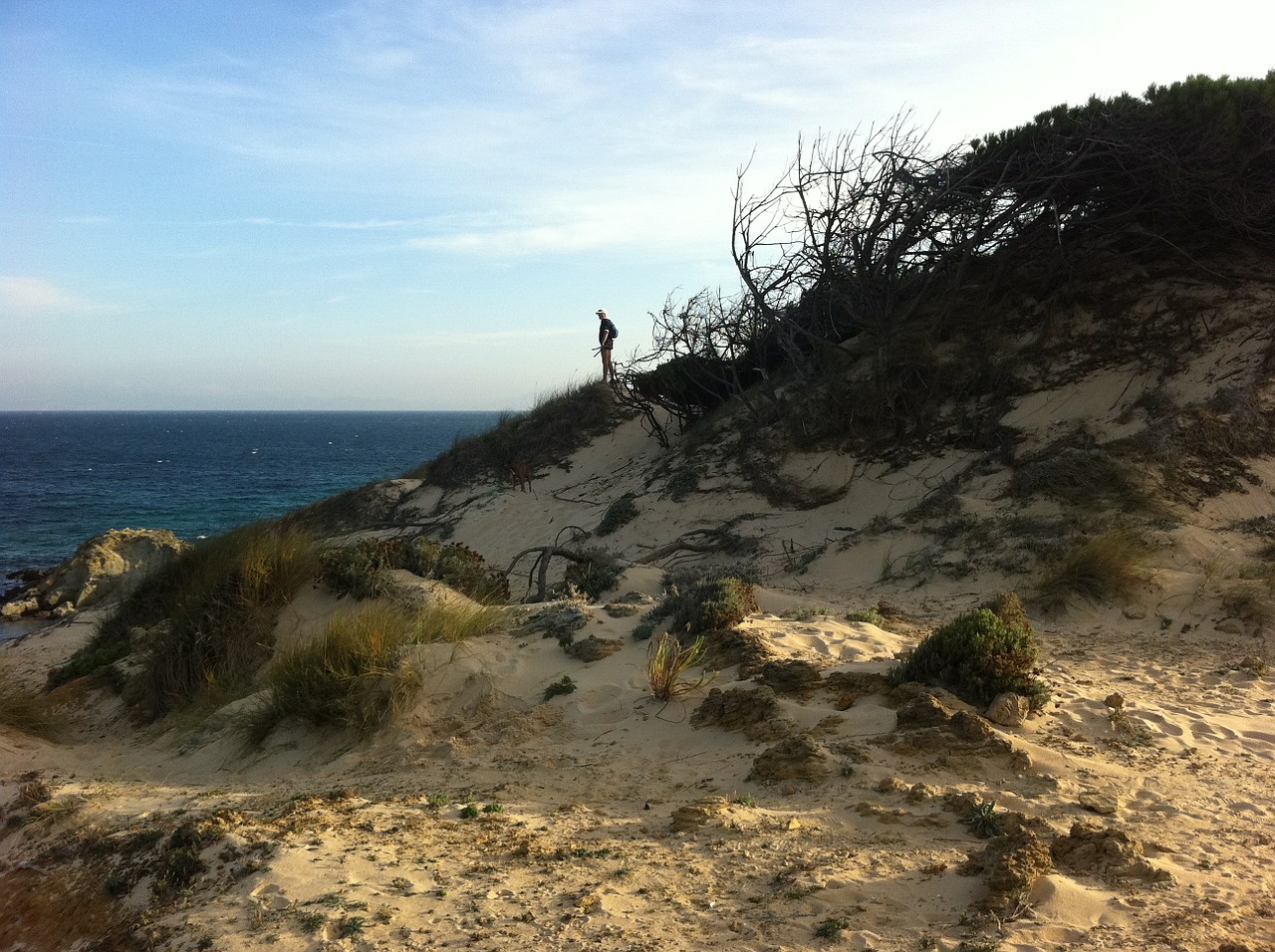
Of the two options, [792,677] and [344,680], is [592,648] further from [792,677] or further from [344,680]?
[344,680]

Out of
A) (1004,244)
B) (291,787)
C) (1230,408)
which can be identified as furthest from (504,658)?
(1004,244)

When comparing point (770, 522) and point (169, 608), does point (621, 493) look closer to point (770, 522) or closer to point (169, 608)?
point (770, 522)

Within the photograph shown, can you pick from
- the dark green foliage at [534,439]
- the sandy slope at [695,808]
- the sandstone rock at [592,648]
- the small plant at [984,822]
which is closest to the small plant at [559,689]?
the sandy slope at [695,808]

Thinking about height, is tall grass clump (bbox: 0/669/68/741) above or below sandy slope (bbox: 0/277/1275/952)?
below

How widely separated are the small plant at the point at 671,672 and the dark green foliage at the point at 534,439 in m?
12.5

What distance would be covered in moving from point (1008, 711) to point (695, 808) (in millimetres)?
1870

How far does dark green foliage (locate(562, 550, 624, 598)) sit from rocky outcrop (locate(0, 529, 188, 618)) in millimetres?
9609

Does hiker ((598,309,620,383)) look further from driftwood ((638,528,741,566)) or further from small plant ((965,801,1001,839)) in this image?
small plant ((965,801,1001,839))

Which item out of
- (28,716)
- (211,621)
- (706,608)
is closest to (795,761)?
(706,608)

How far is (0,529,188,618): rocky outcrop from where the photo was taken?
53.0 feet

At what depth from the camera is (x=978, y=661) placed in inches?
Answer: 192

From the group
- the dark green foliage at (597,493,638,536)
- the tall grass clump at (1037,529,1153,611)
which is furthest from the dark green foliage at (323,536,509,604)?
the tall grass clump at (1037,529,1153,611)

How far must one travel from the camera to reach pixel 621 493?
1494 centimetres

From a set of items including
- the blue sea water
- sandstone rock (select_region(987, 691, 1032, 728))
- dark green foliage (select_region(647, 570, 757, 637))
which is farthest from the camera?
the blue sea water
